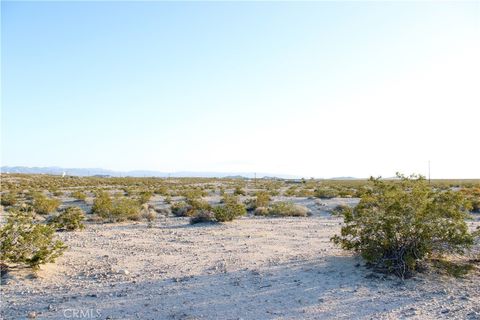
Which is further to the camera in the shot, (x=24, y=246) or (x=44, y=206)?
A: (x=44, y=206)

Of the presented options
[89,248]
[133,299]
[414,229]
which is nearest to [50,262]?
[89,248]

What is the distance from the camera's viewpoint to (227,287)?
8.30 metres

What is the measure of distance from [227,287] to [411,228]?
12.9 feet

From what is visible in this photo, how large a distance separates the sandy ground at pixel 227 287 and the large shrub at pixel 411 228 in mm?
426

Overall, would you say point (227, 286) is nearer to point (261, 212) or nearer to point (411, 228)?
point (411, 228)

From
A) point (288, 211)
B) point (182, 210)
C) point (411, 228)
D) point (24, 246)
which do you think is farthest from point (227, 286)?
point (182, 210)

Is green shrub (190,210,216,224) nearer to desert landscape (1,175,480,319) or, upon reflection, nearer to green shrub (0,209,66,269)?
desert landscape (1,175,480,319)

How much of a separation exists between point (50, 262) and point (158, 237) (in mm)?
4693

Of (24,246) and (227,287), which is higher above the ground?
(24,246)

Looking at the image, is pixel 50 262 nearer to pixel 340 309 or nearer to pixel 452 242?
pixel 340 309

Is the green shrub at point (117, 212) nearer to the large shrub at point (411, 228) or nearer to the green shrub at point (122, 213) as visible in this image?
the green shrub at point (122, 213)

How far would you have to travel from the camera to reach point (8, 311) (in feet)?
23.8

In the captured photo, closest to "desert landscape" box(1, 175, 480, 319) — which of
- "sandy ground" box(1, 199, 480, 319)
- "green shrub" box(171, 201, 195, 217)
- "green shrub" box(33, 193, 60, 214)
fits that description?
"sandy ground" box(1, 199, 480, 319)

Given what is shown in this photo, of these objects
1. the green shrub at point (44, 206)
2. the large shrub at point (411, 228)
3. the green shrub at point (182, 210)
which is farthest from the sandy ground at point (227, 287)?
the green shrub at point (44, 206)
